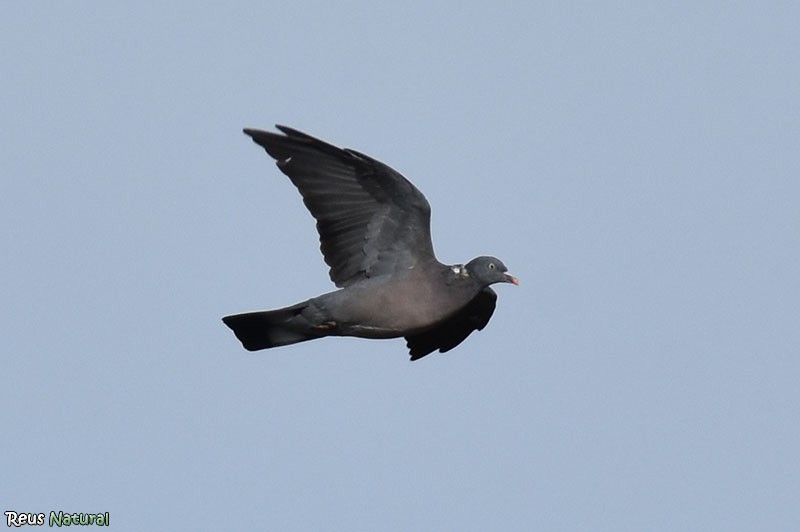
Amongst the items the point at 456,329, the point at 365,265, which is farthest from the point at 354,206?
the point at 456,329

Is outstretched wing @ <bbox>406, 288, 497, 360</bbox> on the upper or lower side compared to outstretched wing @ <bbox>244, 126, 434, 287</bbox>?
lower

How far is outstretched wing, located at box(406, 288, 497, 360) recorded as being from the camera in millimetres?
15445

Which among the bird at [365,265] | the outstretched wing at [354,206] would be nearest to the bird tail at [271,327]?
the bird at [365,265]

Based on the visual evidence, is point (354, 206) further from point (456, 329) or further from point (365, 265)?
point (456, 329)

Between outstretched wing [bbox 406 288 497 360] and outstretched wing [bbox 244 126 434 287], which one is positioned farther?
outstretched wing [bbox 406 288 497 360]

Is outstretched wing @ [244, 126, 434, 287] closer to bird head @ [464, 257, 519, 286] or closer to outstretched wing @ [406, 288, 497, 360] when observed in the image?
bird head @ [464, 257, 519, 286]

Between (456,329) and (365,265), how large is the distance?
1.53 metres

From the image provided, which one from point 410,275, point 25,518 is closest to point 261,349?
point 410,275

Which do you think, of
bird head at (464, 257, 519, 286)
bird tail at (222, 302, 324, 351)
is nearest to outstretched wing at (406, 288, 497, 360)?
bird head at (464, 257, 519, 286)

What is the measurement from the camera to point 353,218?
14.4m

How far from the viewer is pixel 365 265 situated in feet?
47.6

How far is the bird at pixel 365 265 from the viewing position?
14188mm

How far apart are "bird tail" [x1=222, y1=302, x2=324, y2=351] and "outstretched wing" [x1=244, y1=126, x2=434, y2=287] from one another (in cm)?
49

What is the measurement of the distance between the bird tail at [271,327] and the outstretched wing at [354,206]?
49cm
